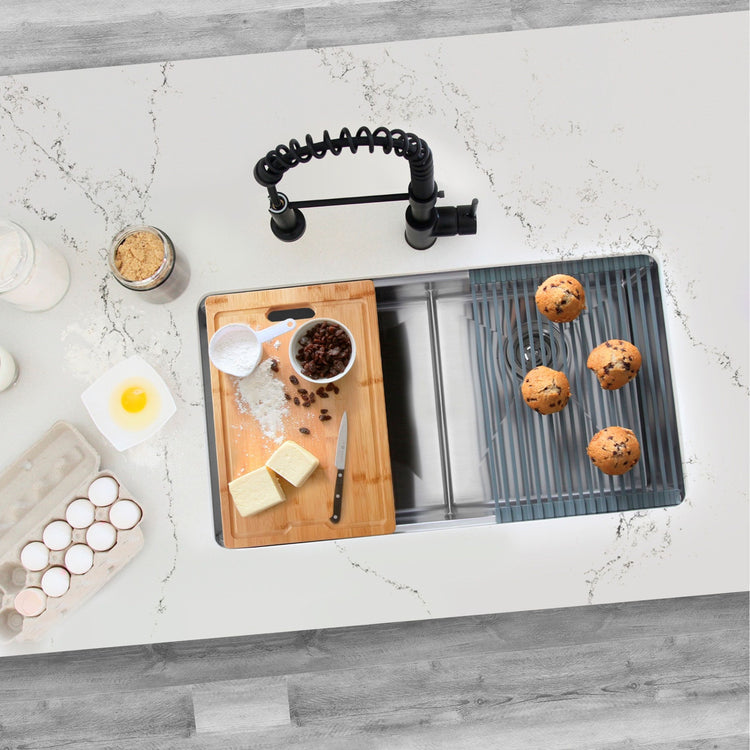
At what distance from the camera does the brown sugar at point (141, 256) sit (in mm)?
1071

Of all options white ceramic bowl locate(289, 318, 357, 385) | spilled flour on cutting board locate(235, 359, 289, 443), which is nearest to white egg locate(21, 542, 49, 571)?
spilled flour on cutting board locate(235, 359, 289, 443)

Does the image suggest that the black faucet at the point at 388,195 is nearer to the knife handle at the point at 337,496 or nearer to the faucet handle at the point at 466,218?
the faucet handle at the point at 466,218

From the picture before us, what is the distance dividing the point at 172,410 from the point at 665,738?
1.38m

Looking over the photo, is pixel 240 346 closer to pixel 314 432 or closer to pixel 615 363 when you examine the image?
pixel 314 432

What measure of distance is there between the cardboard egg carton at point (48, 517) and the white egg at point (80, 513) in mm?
11

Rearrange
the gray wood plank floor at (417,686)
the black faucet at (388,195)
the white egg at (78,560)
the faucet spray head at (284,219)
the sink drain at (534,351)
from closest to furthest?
1. the black faucet at (388,195)
2. the faucet spray head at (284,219)
3. the white egg at (78,560)
4. the sink drain at (534,351)
5. the gray wood plank floor at (417,686)

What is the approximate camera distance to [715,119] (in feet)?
3.74

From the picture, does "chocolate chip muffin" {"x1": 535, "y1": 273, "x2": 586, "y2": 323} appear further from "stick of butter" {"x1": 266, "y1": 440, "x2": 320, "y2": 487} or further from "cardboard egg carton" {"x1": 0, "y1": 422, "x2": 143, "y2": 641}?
"cardboard egg carton" {"x1": 0, "y1": 422, "x2": 143, "y2": 641}

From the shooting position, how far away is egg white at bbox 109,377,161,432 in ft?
3.71

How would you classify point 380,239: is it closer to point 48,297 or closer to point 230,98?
point 230,98

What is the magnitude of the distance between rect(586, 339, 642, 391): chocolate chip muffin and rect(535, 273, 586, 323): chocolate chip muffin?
0.08 m

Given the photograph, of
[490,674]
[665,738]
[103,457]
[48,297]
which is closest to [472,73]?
[48,297]

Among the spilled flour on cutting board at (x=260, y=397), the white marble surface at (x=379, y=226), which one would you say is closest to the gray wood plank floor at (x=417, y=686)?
the white marble surface at (x=379, y=226)

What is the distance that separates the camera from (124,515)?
1.10 m
